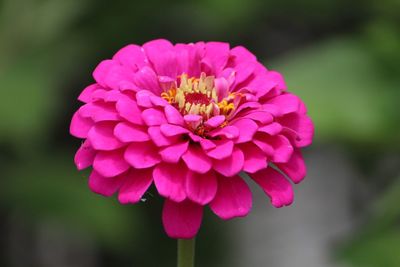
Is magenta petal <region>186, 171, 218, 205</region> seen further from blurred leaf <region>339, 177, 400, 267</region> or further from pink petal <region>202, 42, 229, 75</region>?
blurred leaf <region>339, 177, 400, 267</region>

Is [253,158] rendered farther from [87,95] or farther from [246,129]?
[87,95]

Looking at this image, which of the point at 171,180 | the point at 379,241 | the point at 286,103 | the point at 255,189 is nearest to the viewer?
the point at 171,180

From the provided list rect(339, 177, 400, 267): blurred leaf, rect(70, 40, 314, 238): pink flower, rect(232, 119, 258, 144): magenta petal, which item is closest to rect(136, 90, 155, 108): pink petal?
rect(70, 40, 314, 238): pink flower

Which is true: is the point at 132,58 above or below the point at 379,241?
above

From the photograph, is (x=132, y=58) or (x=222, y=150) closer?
(x=222, y=150)

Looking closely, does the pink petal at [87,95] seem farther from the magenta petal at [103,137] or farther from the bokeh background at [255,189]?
the bokeh background at [255,189]

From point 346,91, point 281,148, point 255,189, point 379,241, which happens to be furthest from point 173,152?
point 255,189
